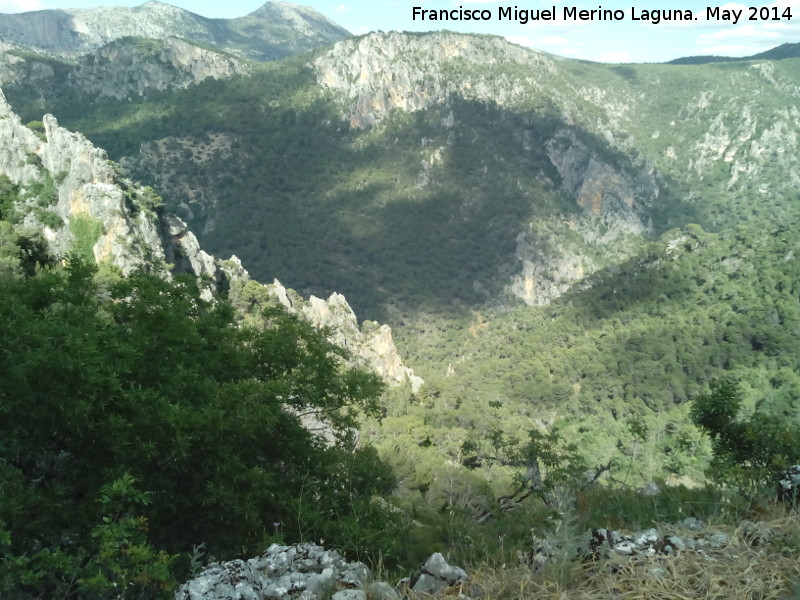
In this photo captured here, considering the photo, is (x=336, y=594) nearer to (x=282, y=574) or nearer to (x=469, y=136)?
(x=282, y=574)

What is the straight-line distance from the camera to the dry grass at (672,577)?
13.5 ft

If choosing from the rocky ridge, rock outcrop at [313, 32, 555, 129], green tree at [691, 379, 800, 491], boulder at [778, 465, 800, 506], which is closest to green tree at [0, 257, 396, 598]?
boulder at [778, 465, 800, 506]

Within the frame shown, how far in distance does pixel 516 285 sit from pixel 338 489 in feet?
450

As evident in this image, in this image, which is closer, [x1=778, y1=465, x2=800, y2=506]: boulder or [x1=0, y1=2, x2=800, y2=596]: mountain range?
[x1=778, y1=465, x2=800, y2=506]: boulder

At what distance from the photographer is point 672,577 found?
4348 millimetres

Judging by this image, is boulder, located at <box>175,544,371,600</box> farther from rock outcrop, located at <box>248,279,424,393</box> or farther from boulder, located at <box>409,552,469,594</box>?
rock outcrop, located at <box>248,279,424,393</box>

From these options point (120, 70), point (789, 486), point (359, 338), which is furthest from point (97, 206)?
point (120, 70)

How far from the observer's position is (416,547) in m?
13.7

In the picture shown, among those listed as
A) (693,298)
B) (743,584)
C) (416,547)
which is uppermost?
(743,584)

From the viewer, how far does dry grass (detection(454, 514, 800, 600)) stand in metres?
4.13

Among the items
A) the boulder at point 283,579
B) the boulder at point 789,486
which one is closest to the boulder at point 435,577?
the boulder at point 283,579

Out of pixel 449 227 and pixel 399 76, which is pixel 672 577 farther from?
pixel 399 76

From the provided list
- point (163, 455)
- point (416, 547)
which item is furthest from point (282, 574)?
point (416, 547)

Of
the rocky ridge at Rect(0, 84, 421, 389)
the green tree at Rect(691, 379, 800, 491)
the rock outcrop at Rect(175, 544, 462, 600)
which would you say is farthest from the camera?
the rocky ridge at Rect(0, 84, 421, 389)
